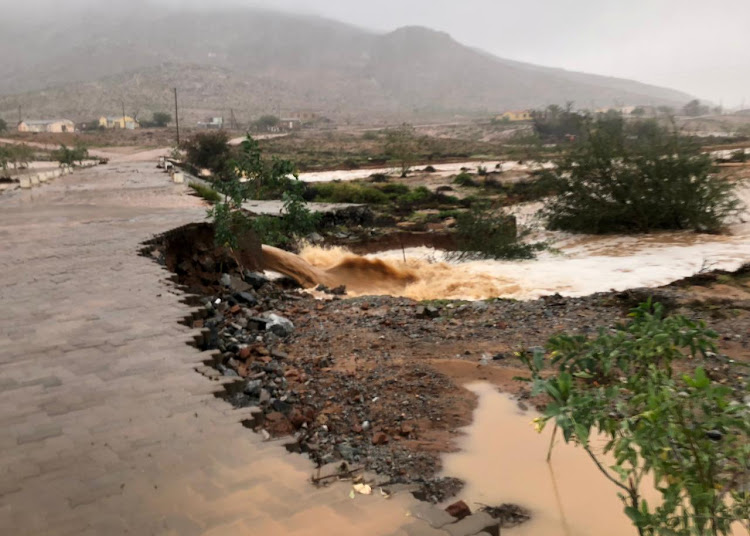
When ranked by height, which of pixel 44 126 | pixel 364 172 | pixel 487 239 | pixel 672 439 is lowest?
pixel 364 172

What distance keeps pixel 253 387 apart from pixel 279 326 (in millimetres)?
2262

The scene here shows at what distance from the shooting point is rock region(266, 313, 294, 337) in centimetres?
827

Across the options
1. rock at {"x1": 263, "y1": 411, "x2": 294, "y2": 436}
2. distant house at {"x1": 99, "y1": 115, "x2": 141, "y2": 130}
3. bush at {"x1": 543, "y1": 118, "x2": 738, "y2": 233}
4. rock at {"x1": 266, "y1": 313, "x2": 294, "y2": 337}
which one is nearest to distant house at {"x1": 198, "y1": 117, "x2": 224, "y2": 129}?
distant house at {"x1": 99, "y1": 115, "x2": 141, "y2": 130}

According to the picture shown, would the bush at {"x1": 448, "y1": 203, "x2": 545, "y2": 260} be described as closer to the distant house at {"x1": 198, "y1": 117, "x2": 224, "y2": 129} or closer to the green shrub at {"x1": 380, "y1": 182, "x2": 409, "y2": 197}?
the green shrub at {"x1": 380, "y1": 182, "x2": 409, "y2": 197}

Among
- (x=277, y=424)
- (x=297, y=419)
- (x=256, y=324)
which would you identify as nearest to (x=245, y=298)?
(x=256, y=324)

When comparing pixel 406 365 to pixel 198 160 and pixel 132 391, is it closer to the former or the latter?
pixel 132 391

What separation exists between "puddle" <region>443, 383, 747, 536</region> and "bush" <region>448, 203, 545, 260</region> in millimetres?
11023

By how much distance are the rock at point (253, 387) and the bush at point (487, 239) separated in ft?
37.8

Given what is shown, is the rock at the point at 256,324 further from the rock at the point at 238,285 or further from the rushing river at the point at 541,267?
the rushing river at the point at 541,267

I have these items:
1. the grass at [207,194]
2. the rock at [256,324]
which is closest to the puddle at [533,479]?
the rock at [256,324]

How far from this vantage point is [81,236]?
12547mm

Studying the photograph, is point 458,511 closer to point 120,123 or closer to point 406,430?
point 406,430

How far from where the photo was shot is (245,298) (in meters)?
9.59

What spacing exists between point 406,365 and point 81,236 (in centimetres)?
816
